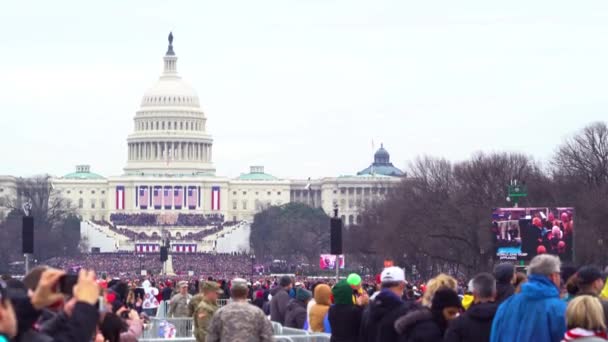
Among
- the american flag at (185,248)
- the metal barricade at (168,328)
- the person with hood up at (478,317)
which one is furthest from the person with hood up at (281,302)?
the american flag at (185,248)

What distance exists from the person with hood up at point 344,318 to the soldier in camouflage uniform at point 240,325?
4.73 ft

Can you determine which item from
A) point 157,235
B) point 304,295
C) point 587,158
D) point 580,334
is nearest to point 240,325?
point 580,334

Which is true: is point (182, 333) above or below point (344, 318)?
below

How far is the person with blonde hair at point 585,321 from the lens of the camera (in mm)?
11836

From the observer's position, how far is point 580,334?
11.9 meters

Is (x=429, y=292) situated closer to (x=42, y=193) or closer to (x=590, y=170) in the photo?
(x=590, y=170)

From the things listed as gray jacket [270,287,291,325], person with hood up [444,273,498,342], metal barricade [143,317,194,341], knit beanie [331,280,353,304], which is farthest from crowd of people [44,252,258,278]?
person with hood up [444,273,498,342]

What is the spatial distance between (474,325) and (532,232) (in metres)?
35.3

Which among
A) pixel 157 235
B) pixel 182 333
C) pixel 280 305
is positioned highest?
pixel 157 235

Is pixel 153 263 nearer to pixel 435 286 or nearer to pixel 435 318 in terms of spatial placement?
pixel 435 286

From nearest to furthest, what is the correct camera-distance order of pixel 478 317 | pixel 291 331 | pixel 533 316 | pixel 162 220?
pixel 533 316
pixel 478 317
pixel 291 331
pixel 162 220

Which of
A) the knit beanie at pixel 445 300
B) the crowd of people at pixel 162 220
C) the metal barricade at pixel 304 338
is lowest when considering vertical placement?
the metal barricade at pixel 304 338

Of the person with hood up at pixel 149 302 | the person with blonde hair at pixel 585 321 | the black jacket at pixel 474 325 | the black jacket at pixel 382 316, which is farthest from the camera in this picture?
the person with hood up at pixel 149 302

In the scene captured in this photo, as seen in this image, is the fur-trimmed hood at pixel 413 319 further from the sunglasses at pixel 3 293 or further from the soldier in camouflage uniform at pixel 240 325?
the sunglasses at pixel 3 293
